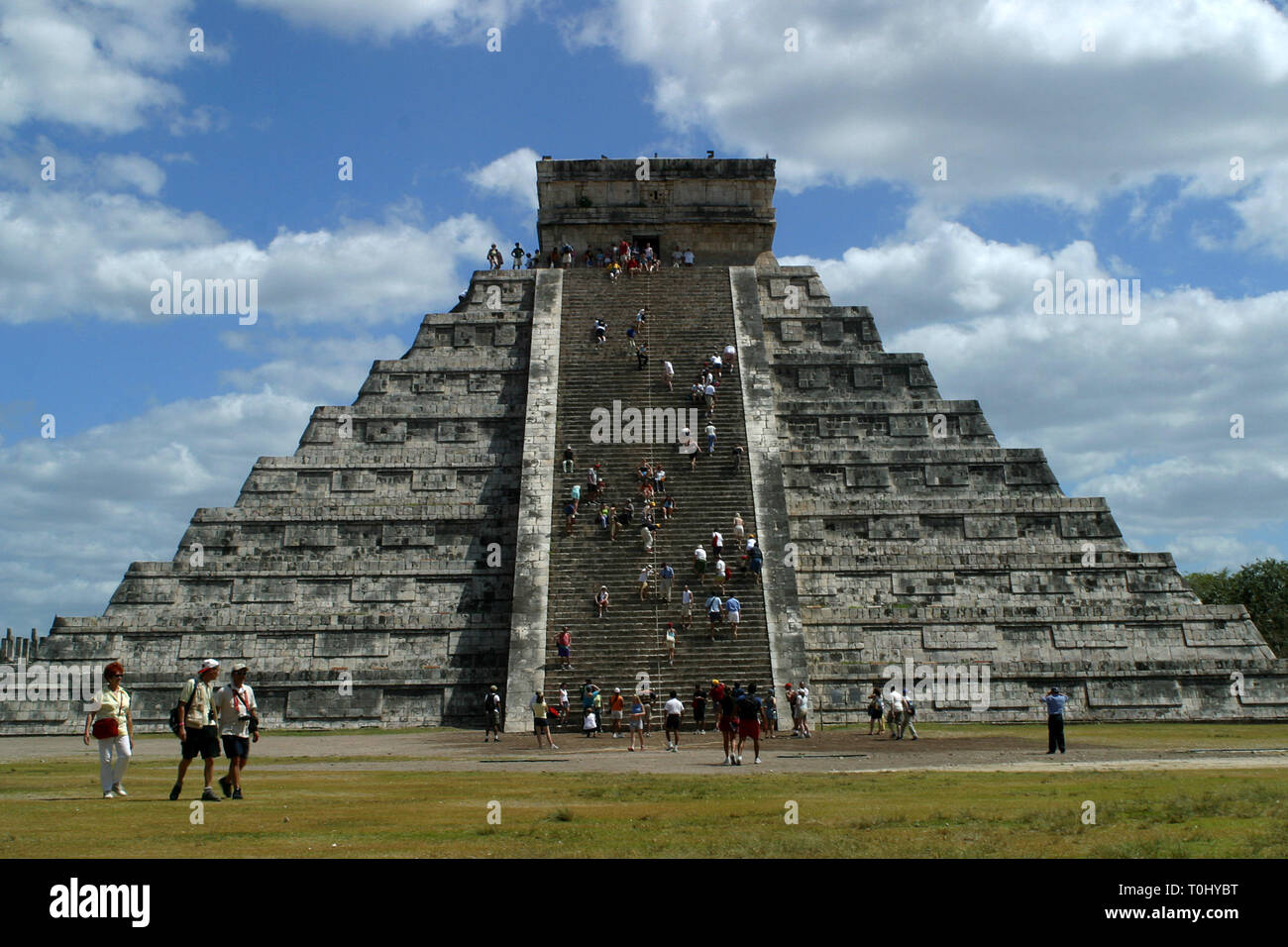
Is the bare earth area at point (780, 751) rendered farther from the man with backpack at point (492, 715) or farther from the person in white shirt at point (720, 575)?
the person in white shirt at point (720, 575)

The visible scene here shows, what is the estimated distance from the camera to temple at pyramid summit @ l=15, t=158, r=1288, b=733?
2452 centimetres

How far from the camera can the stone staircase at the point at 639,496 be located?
2342cm

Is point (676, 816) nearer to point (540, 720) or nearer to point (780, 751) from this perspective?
point (780, 751)

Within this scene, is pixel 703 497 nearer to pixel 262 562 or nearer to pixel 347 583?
pixel 347 583

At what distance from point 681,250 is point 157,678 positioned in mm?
20515

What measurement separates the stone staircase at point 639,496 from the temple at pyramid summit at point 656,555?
0.08 metres

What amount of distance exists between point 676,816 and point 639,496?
1791 centimetres

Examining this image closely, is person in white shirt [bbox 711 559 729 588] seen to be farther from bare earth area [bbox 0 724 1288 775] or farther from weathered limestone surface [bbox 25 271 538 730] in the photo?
weathered limestone surface [bbox 25 271 538 730]

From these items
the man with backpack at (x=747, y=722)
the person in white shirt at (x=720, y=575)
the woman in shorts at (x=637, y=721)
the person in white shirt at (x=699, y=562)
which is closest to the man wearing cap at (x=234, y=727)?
the man with backpack at (x=747, y=722)

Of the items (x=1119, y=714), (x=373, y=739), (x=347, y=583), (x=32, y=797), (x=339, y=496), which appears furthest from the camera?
(x=339, y=496)

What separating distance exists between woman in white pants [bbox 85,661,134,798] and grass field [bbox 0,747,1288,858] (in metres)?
0.41

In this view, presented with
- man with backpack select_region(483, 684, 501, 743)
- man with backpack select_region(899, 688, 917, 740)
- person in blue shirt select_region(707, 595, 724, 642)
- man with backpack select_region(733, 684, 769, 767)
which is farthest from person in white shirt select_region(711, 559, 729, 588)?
man with backpack select_region(733, 684, 769, 767)
